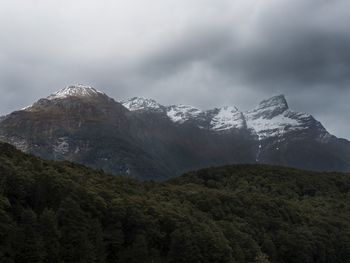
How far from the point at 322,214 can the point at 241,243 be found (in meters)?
61.7

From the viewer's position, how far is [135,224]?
106375mm

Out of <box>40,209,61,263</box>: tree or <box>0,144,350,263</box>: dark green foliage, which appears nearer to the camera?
<box>40,209,61,263</box>: tree

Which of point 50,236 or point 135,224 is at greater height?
point 135,224

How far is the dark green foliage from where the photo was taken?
8719cm

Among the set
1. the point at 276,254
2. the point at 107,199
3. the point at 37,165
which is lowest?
the point at 276,254

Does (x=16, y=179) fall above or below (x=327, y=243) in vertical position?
above

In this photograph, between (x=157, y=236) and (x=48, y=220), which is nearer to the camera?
(x=48, y=220)

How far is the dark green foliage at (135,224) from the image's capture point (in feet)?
286

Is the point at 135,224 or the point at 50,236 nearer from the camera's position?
the point at 50,236

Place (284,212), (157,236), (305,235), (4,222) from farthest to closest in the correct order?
(284,212) < (305,235) < (157,236) < (4,222)

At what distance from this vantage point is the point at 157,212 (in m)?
113

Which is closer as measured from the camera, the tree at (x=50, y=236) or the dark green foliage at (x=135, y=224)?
the tree at (x=50, y=236)

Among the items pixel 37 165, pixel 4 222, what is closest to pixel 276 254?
pixel 37 165

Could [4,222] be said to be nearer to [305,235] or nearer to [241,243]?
[241,243]
